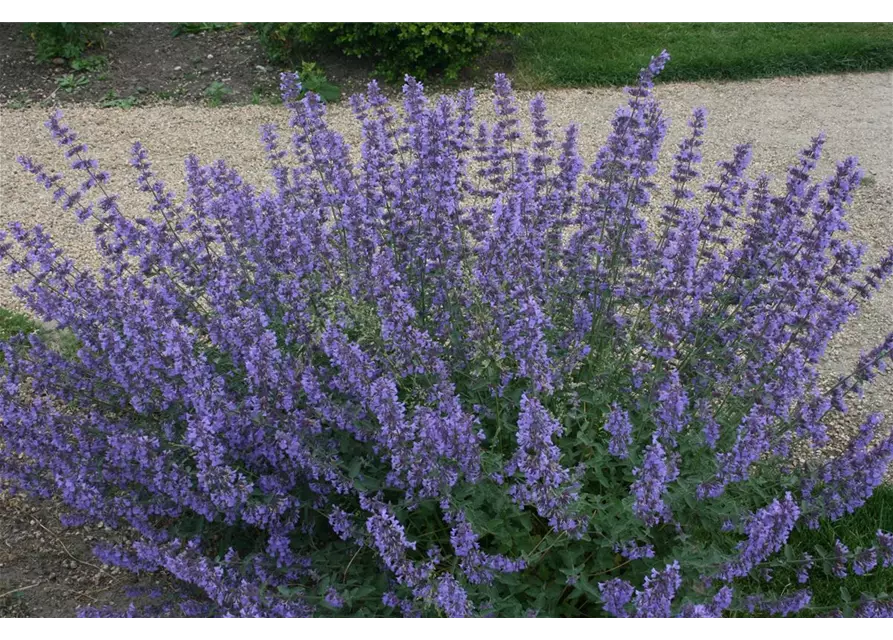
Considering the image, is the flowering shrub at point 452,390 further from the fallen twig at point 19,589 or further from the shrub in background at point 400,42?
the shrub in background at point 400,42

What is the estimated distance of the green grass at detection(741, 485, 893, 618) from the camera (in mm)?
3264

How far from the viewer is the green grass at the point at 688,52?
875 centimetres

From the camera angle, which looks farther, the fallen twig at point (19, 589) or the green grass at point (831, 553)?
the fallen twig at point (19, 589)

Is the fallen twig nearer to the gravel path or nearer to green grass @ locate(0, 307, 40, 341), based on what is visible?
green grass @ locate(0, 307, 40, 341)

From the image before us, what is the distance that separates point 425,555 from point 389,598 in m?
0.36

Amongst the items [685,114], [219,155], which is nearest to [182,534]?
[219,155]

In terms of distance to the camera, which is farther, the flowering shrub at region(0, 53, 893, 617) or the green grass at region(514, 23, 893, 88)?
the green grass at region(514, 23, 893, 88)

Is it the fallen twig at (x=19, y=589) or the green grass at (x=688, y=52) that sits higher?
the green grass at (x=688, y=52)

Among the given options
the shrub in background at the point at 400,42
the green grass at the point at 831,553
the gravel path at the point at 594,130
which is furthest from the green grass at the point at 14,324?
the shrub in background at the point at 400,42

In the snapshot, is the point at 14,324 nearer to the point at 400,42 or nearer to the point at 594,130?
the point at 400,42

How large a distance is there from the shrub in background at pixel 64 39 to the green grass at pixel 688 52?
14.7ft

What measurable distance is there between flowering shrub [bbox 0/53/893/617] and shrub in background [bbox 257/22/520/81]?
4.86 metres

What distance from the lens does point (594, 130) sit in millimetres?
7926

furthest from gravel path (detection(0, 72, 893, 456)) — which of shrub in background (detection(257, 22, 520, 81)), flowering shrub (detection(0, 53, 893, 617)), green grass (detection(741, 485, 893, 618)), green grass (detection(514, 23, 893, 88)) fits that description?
flowering shrub (detection(0, 53, 893, 617))
